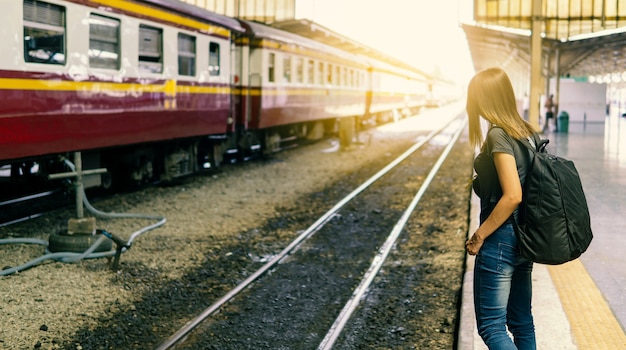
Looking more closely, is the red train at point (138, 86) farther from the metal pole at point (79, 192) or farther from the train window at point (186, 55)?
the metal pole at point (79, 192)

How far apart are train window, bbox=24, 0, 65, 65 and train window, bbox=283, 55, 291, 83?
30.7ft

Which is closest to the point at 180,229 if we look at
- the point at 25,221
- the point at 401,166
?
the point at 25,221

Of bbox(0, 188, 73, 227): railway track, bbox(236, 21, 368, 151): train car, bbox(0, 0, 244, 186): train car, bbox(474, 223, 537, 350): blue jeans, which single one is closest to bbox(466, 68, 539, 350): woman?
bbox(474, 223, 537, 350): blue jeans

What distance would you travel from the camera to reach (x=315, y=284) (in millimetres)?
6797

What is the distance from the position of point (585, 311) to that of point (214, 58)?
31.9 ft

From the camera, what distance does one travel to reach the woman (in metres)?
3.30

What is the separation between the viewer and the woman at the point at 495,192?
330 cm

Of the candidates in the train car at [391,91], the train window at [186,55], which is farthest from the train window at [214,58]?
the train car at [391,91]

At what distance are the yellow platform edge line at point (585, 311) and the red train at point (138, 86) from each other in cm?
582

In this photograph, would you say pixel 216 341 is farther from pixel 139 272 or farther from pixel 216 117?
pixel 216 117

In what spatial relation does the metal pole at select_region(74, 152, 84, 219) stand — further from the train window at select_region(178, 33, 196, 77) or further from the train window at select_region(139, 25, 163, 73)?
the train window at select_region(178, 33, 196, 77)

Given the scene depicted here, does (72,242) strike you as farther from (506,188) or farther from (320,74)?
(320,74)

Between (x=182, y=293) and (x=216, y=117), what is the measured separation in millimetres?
7722

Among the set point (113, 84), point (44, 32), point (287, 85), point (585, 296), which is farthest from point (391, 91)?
point (585, 296)
